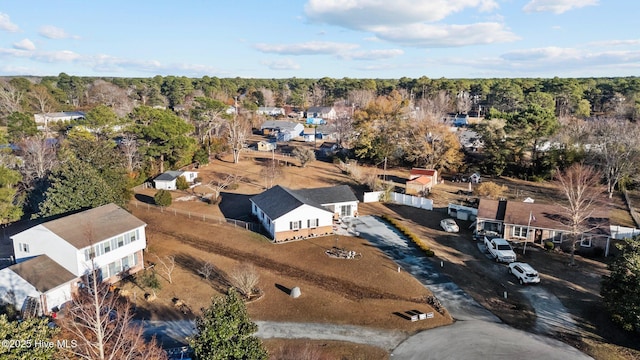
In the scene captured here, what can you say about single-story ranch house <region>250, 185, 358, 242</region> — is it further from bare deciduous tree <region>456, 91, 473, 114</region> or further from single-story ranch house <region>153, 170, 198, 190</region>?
bare deciduous tree <region>456, 91, 473, 114</region>

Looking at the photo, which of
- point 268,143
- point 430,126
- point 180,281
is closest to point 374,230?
point 180,281

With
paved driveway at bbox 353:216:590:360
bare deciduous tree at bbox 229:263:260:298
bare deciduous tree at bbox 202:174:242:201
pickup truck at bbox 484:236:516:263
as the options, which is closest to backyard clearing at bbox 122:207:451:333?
bare deciduous tree at bbox 229:263:260:298

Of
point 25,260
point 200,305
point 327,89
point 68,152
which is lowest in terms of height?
point 200,305

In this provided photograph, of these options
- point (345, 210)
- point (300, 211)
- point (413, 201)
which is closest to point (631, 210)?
point (413, 201)

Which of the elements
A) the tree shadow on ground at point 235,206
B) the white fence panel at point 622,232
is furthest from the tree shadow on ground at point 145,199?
the white fence panel at point 622,232

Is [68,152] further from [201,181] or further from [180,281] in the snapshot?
[180,281]

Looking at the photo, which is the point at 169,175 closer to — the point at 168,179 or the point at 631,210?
the point at 168,179

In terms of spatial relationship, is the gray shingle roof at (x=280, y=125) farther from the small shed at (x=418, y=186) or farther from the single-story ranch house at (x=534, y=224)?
the single-story ranch house at (x=534, y=224)
